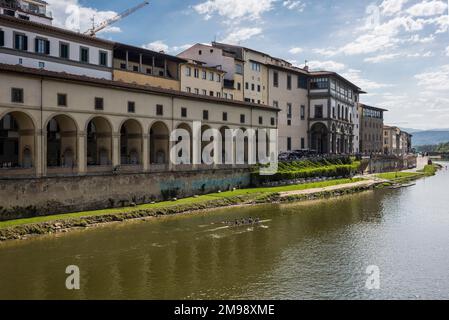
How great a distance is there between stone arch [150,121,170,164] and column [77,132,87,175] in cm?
1112

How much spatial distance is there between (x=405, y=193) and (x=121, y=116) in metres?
49.8

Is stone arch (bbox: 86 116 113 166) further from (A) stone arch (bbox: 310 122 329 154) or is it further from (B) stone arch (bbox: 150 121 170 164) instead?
(A) stone arch (bbox: 310 122 329 154)

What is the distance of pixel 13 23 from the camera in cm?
4444

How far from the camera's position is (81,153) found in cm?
4244

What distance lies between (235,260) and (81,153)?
20.3 meters

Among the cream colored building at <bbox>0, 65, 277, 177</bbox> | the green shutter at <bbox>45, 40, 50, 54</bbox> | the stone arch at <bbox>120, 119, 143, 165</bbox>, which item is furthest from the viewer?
the stone arch at <bbox>120, 119, 143, 165</bbox>

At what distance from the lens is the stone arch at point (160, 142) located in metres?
52.3

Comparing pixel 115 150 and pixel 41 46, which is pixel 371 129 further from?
pixel 41 46

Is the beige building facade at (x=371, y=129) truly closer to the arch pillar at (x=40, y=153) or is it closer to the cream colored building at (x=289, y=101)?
the cream colored building at (x=289, y=101)

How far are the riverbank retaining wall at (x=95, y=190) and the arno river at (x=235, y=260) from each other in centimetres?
485

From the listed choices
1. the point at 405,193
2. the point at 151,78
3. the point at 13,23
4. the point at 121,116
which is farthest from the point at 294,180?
the point at 13,23

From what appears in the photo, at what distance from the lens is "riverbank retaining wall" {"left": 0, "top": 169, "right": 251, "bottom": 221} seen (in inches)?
1457

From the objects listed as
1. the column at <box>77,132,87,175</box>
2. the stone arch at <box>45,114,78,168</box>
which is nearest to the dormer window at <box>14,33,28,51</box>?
the stone arch at <box>45,114,78,168</box>

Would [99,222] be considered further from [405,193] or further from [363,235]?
[405,193]
